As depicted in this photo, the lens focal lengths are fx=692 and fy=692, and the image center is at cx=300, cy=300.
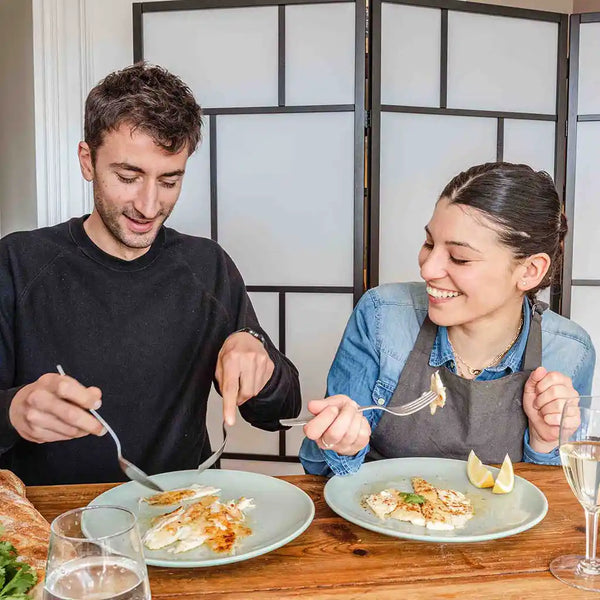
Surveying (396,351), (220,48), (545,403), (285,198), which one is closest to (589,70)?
(285,198)

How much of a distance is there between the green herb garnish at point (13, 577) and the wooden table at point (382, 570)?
196 mm

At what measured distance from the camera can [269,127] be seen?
3.29 metres

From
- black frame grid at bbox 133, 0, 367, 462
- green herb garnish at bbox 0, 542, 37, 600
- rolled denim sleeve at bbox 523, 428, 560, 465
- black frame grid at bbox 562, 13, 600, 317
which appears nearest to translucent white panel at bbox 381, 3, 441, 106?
black frame grid at bbox 133, 0, 367, 462

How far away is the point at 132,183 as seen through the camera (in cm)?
173

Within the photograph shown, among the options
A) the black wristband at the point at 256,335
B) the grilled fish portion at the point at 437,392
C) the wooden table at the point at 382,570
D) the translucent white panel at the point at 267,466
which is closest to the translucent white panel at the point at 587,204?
the translucent white panel at the point at 267,466

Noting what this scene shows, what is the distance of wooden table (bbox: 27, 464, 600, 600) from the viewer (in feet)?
3.12

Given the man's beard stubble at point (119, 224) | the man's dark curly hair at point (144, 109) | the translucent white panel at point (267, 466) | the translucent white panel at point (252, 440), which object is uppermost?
the man's dark curly hair at point (144, 109)

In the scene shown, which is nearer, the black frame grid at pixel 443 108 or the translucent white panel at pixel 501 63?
the black frame grid at pixel 443 108

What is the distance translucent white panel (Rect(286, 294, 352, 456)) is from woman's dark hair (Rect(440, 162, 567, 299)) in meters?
1.69

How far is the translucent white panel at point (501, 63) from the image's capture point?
330 centimetres

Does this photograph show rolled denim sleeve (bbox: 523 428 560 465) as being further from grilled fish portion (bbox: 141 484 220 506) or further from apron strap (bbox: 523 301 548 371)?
grilled fish portion (bbox: 141 484 220 506)

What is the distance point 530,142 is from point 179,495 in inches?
112

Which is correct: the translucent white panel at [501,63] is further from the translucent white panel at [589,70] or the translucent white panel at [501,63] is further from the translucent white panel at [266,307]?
the translucent white panel at [266,307]

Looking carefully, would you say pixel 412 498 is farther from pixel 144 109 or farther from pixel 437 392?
pixel 144 109
